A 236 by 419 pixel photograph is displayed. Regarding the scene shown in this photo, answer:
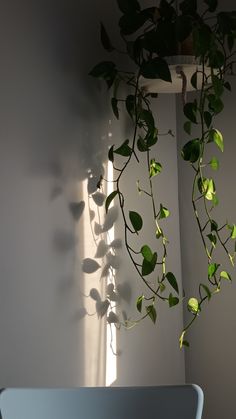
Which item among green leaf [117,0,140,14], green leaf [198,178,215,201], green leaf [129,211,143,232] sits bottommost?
green leaf [129,211,143,232]

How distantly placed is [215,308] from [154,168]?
0.58m

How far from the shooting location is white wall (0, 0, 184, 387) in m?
1.79

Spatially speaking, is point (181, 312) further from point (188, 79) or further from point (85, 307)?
point (188, 79)

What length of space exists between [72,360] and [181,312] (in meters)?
0.63

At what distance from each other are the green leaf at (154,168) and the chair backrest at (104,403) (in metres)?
0.90

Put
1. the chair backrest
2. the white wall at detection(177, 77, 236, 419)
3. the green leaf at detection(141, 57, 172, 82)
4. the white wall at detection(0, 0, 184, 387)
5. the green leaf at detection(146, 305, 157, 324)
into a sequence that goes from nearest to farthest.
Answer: the chair backrest < the white wall at detection(0, 0, 184, 387) < the green leaf at detection(141, 57, 172, 82) < the green leaf at detection(146, 305, 157, 324) < the white wall at detection(177, 77, 236, 419)

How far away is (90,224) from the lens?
6.82ft

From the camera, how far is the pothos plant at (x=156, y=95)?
1.98 meters

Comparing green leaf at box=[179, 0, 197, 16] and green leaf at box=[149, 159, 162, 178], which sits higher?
green leaf at box=[179, 0, 197, 16]

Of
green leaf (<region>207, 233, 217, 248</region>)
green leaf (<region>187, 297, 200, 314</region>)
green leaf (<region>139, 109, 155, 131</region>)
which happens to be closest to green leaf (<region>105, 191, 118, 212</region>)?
green leaf (<region>139, 109, 155, 131</region>)

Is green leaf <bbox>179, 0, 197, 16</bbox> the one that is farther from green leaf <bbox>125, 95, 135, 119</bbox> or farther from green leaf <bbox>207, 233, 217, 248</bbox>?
green leaf <bbox>207, 233, 217, 248</bbox>

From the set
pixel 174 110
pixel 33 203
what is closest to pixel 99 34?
pixel 174 110

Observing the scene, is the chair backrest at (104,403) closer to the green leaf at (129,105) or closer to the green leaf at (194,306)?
the green leaf at (194,306)

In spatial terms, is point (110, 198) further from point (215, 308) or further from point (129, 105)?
point (215, 308)
